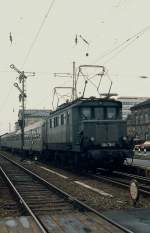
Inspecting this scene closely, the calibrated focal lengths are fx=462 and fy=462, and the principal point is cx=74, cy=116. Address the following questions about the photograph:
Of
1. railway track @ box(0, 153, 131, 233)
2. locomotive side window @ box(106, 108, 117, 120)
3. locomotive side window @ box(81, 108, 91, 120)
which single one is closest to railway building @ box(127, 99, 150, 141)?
locomotive side window @ box(106, 108, 117, 120)

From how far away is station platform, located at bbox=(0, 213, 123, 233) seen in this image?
914 cm

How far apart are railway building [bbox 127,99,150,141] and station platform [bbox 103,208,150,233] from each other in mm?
79746

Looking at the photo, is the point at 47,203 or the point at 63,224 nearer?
the point at 63,224

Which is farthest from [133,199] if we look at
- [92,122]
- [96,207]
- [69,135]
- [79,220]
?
[69,135]

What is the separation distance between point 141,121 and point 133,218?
88.2m

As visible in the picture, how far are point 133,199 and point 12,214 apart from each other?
10.4 ft

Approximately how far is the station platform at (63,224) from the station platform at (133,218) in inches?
13.8

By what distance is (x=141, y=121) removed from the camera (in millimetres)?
97500

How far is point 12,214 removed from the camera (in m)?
11.2

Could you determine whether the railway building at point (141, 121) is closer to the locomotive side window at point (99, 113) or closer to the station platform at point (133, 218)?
the locomotive side window at point (99, 113)

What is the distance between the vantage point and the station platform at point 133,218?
930 centimetres

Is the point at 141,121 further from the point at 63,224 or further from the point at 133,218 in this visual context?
the point at 63,224

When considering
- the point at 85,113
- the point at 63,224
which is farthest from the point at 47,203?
the point at 85,113

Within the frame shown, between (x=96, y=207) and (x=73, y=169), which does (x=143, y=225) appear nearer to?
(x=96, y=207)
